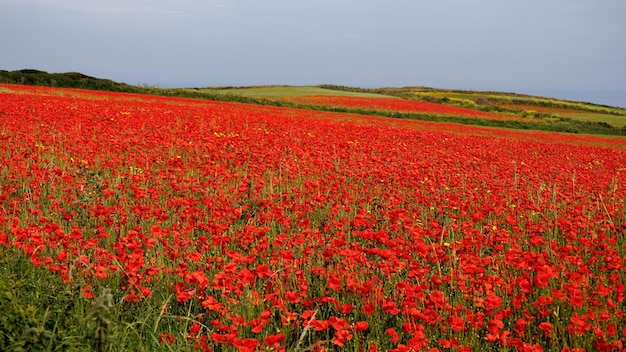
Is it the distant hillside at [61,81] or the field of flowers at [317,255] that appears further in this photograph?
the distant hillside at [61,81]

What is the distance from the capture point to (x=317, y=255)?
5.20 m

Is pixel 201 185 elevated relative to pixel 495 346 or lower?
elevated

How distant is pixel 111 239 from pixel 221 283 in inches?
85.0

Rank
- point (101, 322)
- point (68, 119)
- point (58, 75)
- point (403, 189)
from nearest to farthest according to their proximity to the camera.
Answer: point (101, 322) < point (403, 189) < point (68, 119) < point (58, 75)

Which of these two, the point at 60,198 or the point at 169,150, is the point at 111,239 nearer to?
the point at 60,198

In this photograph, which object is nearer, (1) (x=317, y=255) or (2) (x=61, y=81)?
(1) (x=317, y=255)

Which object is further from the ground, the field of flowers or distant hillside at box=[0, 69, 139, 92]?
distant hillside at box=[0, 69, 139, 92]

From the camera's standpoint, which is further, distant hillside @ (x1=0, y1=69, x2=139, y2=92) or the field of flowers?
distant hillside @ (x1=0, y1=69, x2=139, y2=92)

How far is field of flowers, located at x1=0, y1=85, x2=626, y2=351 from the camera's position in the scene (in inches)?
149

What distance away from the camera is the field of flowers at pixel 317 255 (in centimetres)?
380

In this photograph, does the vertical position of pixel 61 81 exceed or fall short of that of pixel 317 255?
it exceeds it

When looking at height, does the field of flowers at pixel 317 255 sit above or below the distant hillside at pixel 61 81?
below

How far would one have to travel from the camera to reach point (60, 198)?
6887 mm

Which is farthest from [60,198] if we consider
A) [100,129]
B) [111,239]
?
[100,129]
